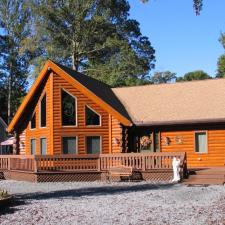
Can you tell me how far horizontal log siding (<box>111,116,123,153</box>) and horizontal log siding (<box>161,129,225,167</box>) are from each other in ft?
7.79

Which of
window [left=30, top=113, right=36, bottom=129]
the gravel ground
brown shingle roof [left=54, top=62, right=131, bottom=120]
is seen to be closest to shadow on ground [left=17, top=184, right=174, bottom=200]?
the gravel ground

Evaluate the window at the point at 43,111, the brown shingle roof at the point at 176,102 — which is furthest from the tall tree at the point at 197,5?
the window at the point at 43,111

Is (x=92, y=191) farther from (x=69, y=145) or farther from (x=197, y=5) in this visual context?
(x=197, y=5)

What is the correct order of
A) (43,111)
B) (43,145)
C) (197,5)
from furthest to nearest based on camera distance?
(43,111)
(43,145)
(197,5)

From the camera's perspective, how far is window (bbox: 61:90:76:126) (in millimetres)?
26125

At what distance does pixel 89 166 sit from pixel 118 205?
9.67 meters

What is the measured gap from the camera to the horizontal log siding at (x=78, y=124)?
25.8 m

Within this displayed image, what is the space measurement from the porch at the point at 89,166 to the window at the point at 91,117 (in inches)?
107

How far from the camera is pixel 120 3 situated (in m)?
45.0

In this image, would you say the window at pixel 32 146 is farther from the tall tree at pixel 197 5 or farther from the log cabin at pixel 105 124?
the tall tree at pixel 197 5

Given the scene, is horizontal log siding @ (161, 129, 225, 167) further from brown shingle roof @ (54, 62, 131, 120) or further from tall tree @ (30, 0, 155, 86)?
tall tree @ (30, 0, 155, 86)

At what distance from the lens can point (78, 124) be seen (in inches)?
1025

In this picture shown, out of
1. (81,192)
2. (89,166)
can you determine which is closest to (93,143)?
(89,166)

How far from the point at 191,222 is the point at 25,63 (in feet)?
166
